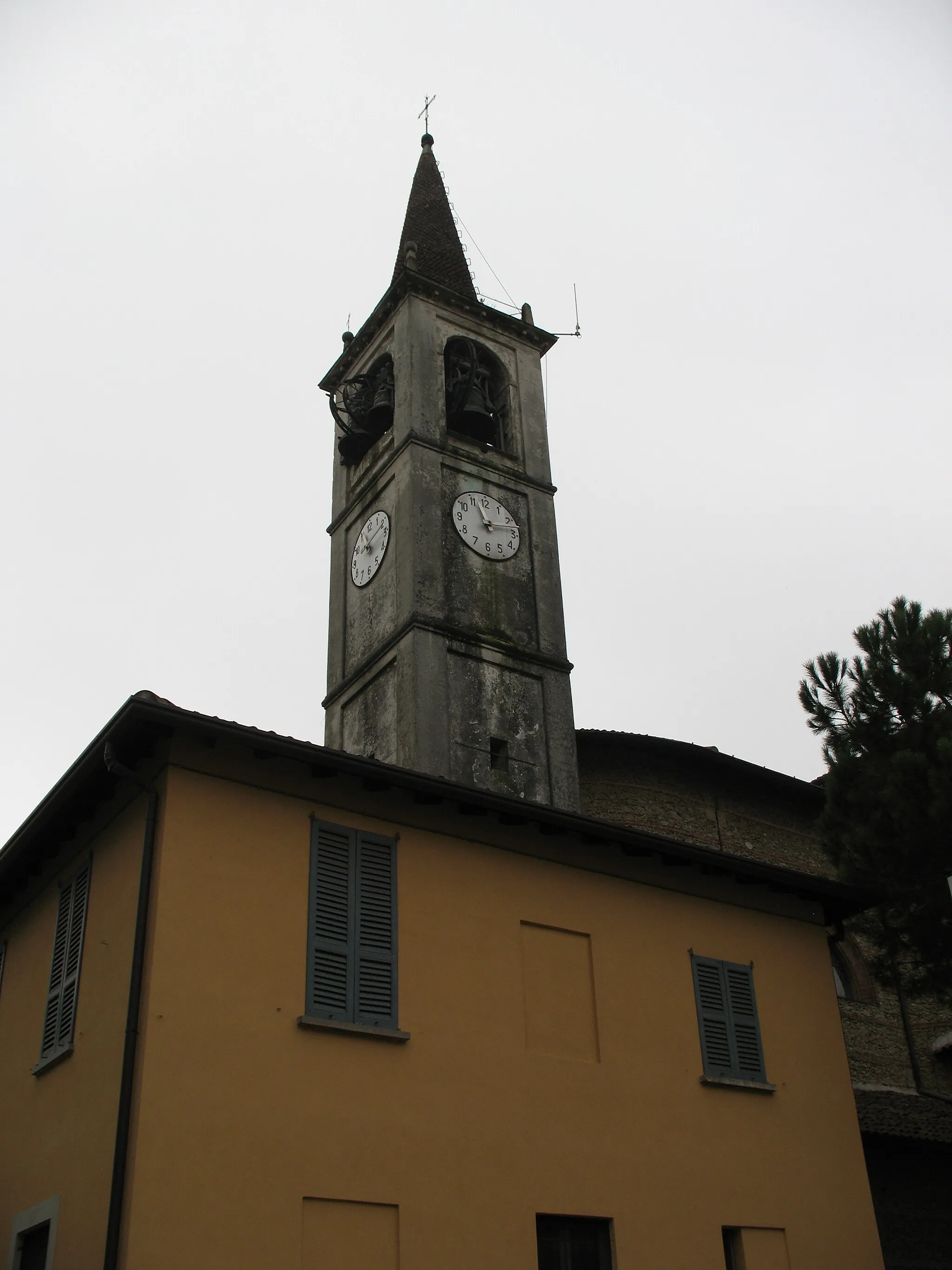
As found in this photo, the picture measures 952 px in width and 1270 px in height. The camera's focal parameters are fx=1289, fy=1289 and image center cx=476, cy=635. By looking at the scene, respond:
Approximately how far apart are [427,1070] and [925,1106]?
11.8 metres

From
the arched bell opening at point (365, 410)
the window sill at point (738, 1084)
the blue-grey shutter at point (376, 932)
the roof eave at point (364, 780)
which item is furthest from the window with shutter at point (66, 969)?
the arched bell opening at point (365, 410)

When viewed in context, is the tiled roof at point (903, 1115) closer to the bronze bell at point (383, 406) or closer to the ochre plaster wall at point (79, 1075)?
the ochre plaster wall at point (79, 1075)

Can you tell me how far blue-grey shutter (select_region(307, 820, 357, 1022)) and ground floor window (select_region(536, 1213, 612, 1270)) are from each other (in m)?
2.55

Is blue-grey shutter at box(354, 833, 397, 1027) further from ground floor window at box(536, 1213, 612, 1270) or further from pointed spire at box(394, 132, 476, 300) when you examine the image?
pointed spire at box(394, 132, 476, 300)

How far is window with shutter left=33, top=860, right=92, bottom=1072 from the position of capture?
11.1 meters

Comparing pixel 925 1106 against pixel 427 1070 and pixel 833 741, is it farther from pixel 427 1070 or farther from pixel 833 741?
pixel 427 1070

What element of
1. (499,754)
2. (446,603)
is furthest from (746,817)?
(446,603)

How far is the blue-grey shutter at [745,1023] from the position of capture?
13.2 meters

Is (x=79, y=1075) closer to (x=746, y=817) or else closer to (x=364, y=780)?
(x=364, y=780)

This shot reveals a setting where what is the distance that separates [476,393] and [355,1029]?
15.4 metres

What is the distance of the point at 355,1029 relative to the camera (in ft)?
34.5

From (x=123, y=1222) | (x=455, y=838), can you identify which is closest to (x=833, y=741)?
(x=455, y=838)

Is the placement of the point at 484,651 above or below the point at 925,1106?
above

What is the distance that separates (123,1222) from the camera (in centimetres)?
891
